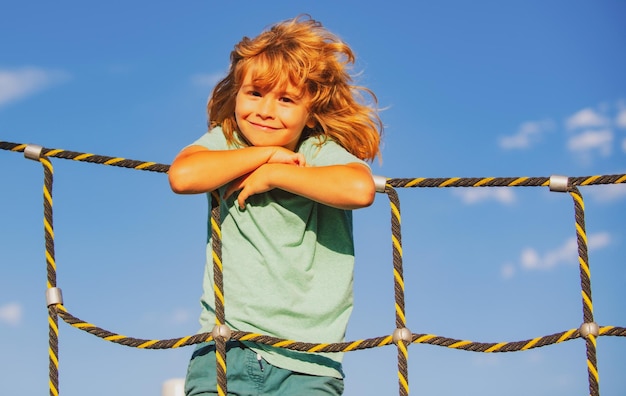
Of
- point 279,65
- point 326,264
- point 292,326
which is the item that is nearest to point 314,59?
point 279,65

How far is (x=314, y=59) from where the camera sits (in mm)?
2188

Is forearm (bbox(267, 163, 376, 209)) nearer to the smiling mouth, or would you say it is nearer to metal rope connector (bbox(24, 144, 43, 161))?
the smiling mouth

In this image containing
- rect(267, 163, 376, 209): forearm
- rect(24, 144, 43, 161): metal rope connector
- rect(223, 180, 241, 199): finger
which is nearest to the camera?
rect(267, 163, 376, 209): forearm

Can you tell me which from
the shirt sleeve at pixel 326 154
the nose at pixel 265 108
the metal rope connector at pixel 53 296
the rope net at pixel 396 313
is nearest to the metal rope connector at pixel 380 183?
the rope net at pixel 396 313

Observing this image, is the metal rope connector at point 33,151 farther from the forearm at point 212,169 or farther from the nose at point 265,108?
the nose at point 265,108

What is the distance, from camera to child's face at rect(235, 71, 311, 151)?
6.89 ft

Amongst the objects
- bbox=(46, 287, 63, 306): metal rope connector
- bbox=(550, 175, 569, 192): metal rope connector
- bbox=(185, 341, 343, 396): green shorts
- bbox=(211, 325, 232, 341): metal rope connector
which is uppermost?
bbox=(550, 175, 569, 192): metal rope connector

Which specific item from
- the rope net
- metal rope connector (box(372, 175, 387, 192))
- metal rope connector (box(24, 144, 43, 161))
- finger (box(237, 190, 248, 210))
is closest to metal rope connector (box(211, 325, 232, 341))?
the rope net

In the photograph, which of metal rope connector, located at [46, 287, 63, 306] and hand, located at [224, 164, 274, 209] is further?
metal rope connector, located at [46, 287, 63, 306]

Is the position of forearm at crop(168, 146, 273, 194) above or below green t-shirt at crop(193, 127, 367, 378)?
above

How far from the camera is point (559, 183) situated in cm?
220

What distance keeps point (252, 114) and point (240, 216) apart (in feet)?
0.85

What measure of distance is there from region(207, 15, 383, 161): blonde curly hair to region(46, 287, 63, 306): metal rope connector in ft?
2.01

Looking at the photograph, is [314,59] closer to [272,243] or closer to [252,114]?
[252,114]
